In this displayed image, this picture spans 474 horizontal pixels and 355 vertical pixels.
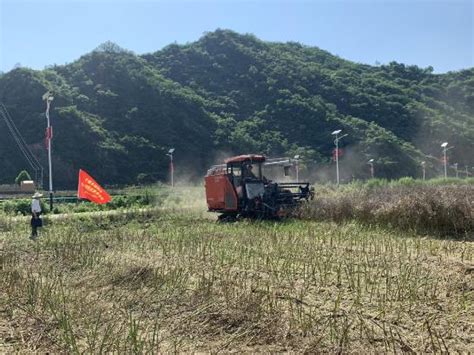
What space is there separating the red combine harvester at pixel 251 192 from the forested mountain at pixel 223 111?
107ft

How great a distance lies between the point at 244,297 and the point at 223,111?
6282cm

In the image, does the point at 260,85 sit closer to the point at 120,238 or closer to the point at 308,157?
the point at 308,157

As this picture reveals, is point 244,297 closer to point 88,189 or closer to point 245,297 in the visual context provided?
point 245,297

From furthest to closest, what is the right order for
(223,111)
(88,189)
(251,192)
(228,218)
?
(223,111) < (228,218) < (251,192) < (88,189)

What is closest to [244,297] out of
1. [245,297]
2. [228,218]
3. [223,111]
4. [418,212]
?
[245,297]

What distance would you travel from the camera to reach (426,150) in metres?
62.2

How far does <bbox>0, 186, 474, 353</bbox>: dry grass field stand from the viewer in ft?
14.1

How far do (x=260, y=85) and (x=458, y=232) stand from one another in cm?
6487

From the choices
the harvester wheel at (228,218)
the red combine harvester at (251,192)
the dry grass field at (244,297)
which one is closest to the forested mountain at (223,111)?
the harvester wheel at (228,218)

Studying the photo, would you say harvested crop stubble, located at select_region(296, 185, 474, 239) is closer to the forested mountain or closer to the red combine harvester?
the red combine harvester

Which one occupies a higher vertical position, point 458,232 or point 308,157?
point 308,157

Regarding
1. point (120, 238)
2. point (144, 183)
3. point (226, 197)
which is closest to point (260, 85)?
point (144, 183)

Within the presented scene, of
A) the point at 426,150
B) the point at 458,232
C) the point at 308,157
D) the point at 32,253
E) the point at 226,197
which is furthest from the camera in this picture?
the point at 426,150

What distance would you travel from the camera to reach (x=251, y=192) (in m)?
15.4
